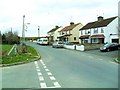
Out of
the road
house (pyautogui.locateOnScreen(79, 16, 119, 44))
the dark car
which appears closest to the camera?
the road

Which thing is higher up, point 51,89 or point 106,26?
point 106,26

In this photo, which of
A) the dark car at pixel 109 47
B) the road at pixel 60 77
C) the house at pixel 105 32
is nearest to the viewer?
the road at pixel 60 77

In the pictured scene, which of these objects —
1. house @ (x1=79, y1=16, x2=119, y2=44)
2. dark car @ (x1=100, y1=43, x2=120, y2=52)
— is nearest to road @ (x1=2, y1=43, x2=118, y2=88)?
dark car @ (x1=100, y1=43, x2=120, y2=52)

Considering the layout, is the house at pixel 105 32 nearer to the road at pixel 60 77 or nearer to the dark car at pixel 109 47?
the dark car at pixel 109 47

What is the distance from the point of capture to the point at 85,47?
51.2m

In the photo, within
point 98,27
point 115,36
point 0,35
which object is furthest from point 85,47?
point 0,35

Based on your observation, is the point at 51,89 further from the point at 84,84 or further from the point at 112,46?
the point at 112,46

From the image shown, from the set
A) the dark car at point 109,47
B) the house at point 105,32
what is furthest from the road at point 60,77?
the house at point 105,32

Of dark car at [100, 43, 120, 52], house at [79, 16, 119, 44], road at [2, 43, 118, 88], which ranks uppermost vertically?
house at [79, 16, 119, 44]

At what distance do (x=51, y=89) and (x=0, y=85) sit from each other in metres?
2.40

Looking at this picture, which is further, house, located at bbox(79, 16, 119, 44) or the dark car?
house, located at bbox(79, 16, 119, 44)

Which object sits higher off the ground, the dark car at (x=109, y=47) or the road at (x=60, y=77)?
the dark car at (x=109, y=47)

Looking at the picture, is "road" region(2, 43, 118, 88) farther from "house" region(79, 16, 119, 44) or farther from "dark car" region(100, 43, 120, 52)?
"house" region(79, 16, 119, 44)

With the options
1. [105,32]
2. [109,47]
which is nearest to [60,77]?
[109,47]
